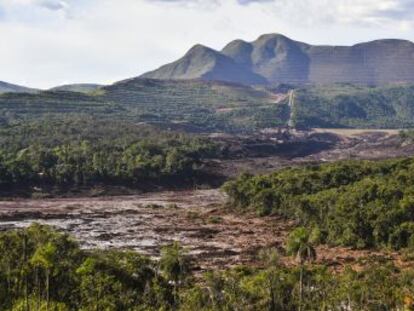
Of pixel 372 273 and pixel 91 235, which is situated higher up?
pixel 372 273

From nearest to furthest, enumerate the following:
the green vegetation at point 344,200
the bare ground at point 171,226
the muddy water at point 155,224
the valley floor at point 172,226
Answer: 1. the valley floor at point 172,226
2. the bare ground at point 171,226
3. the muddy water at point 155,224
4. the green vegetation at point 344,200

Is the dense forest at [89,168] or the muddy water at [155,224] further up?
the dense forest at [89,168]

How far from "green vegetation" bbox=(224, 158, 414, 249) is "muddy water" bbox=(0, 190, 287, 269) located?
5872mm

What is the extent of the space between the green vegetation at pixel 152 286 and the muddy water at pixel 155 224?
26.3 meters

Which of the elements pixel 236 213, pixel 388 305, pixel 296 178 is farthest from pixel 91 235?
pixel 388 305

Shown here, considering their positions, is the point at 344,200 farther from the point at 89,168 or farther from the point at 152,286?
the point at 89,168

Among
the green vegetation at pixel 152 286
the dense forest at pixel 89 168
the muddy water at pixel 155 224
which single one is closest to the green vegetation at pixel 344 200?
the muddy water at pixel 155 224

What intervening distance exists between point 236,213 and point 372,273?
251ft

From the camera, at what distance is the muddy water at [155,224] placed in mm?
103688

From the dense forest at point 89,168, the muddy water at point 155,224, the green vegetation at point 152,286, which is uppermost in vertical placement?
the green vegetation at point 152,286

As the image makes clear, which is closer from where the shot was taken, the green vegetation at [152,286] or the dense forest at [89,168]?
the green vegetation at [152,286]

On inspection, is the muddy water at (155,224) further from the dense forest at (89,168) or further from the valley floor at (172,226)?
the dense forest at (89,168)

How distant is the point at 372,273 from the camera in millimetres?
67125

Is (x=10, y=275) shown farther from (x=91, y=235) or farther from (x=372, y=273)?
(x=91, y=235)
